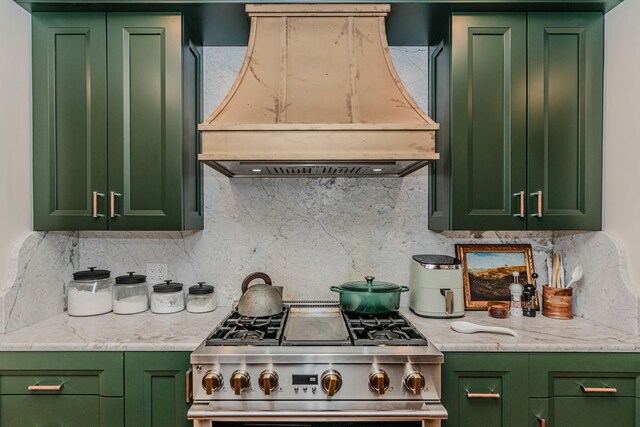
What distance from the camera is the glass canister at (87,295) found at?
198 cm

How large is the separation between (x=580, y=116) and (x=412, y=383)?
4.94 feet

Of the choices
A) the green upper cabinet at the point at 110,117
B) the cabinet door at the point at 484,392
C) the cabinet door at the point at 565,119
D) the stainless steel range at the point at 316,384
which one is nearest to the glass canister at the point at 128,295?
the green upper cabinet at the point at 110,117

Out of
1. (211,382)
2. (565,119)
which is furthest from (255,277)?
(565,119)

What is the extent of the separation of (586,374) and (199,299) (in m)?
1.82

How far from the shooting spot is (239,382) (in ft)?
4.65

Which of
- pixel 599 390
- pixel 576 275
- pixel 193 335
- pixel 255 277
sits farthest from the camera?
pixel 255 277

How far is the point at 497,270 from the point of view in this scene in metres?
2.20

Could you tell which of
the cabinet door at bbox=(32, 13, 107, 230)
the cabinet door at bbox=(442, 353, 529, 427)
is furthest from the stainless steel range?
the cabinet door at bbox=(32, 13, 107, 230)

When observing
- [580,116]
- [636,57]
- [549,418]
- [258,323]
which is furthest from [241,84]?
[549,418]

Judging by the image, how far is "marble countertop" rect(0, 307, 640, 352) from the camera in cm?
155

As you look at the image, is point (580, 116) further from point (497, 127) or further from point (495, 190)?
point (495, 190)

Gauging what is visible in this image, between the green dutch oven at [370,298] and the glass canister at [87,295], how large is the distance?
1266mm

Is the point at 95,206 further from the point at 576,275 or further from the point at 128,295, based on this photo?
the point at 576,275

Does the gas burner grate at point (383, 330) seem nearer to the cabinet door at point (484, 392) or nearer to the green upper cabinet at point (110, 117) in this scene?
the cabinet door at point (484, 392)
